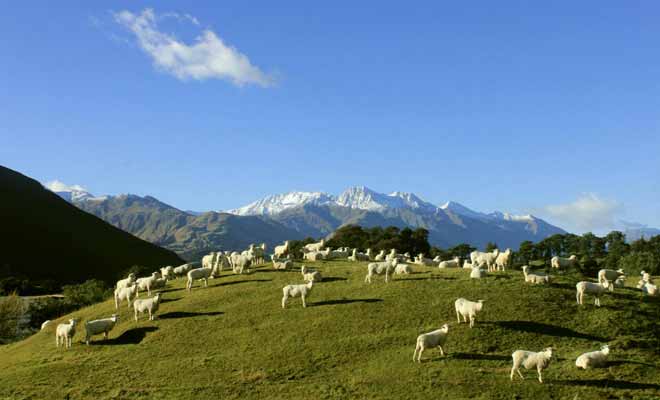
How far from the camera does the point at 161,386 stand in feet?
81.8

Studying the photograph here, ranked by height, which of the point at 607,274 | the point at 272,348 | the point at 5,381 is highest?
the point at 607,274

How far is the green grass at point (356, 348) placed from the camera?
74.4 ft

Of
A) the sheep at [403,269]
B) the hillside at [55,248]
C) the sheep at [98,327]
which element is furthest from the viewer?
the hillside at [55,248]

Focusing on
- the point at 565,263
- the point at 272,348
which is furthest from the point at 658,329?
the point at 272,348

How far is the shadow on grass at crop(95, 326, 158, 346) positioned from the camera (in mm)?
31656

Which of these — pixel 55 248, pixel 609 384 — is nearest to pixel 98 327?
pixel 609 384

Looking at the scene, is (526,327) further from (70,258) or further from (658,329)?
(70,258)

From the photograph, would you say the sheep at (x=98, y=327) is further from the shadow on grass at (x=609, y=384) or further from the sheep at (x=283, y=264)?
the shadow on grass at (x=609, y=384)

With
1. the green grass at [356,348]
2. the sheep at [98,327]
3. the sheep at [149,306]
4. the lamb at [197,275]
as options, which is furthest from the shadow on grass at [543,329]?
the lamb at [197,275]

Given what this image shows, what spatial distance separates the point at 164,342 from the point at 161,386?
6.16 m

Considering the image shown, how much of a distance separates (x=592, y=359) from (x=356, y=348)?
37.2 feet

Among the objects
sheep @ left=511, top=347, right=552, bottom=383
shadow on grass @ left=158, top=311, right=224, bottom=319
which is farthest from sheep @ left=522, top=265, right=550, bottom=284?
shadow on grass @ left=158, top=311, right=224, bottom=319

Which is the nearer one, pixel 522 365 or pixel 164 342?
pixel 522 365

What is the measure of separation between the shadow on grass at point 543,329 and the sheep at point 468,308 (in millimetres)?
1115
